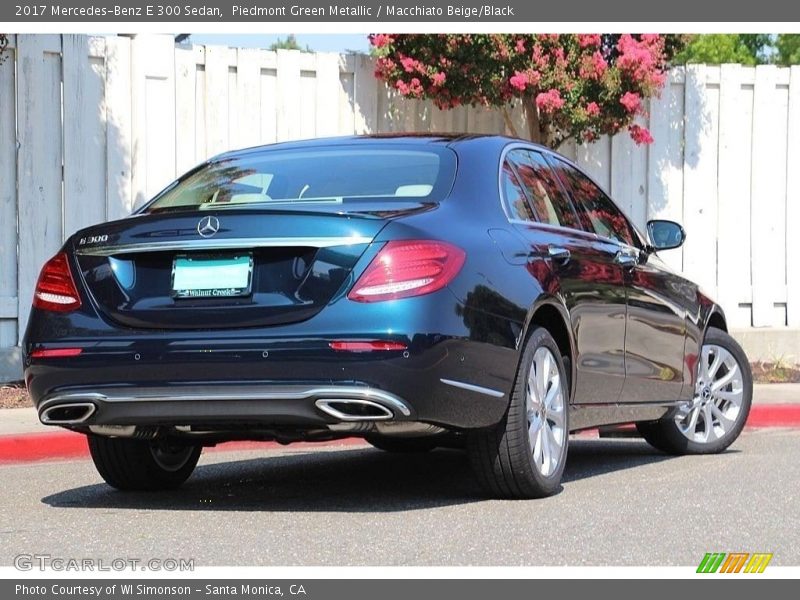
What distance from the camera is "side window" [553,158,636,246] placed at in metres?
7.57

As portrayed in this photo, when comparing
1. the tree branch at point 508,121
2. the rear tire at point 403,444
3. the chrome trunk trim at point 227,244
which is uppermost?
the tree branch at point 508,121

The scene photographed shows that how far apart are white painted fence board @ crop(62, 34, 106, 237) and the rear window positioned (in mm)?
5322

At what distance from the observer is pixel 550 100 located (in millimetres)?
12828

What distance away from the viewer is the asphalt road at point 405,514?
521cm

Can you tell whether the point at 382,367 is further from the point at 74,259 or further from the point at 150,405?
the point at 74,259

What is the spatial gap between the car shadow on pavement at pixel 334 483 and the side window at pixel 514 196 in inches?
48.5

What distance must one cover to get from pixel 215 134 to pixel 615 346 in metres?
6.43

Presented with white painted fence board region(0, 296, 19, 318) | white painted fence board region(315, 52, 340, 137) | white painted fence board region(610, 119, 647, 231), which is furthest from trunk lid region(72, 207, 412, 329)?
white painted fence board region(610, 119, 647, 231)

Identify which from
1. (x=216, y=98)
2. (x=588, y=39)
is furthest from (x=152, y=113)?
(x=588, y=39)

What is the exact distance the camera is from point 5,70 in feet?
39.0

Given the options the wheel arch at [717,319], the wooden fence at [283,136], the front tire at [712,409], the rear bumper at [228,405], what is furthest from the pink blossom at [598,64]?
the rear bumper at [228,405]

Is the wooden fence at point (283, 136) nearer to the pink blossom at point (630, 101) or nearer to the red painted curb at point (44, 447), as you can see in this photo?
the pink blossom at point (630, 101)

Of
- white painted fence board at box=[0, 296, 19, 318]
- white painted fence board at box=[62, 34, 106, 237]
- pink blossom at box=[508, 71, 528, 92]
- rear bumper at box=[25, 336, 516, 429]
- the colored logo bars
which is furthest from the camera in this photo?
pink blossom at box=[508, 71, 528, 92]

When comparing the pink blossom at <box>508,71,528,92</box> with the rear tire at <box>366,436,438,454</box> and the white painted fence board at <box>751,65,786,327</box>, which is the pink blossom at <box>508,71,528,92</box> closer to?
the white painted fence board at <box>751,65,786,327</box>
